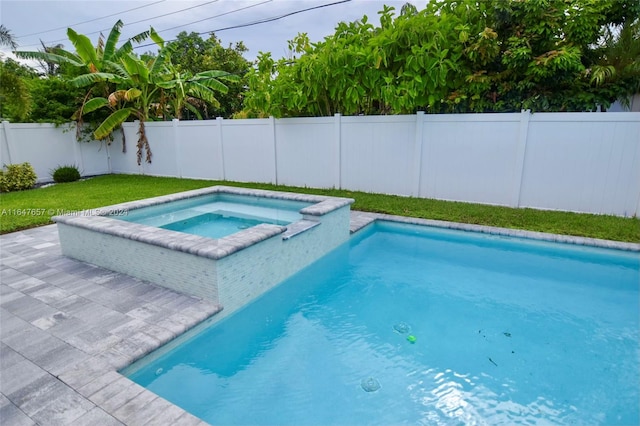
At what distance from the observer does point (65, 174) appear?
12.9 meters

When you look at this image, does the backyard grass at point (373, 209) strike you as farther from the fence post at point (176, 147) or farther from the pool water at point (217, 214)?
the pool water at point (217, 214)

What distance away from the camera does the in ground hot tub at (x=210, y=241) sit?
13.5 feet

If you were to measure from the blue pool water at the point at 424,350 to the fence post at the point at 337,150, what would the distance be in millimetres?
4849

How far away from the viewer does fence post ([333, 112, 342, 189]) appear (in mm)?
10023

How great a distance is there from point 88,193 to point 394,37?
377 inches

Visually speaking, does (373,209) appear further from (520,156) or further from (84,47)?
(84,47)

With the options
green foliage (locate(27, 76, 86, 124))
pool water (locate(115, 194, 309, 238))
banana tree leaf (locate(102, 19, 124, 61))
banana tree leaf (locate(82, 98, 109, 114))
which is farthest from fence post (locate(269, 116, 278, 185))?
green foliage (locate(27, 76, 86, 124))

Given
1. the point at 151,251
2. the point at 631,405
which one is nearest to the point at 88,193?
the point at 151,251

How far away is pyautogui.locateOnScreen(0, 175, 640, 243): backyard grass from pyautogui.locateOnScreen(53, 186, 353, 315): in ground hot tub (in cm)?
244

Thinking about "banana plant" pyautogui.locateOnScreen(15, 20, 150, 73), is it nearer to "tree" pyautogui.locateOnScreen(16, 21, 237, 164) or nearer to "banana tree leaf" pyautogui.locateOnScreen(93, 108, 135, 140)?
"tree" pyautogui.locateOnScreen(16, 21, 237, 164)

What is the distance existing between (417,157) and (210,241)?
631 centimetres

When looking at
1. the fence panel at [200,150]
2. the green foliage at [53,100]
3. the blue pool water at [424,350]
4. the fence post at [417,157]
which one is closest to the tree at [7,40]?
the green foliage at [53,100]

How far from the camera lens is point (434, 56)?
818cm

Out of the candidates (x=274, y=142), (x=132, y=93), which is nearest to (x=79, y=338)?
(x=274, y=142)
